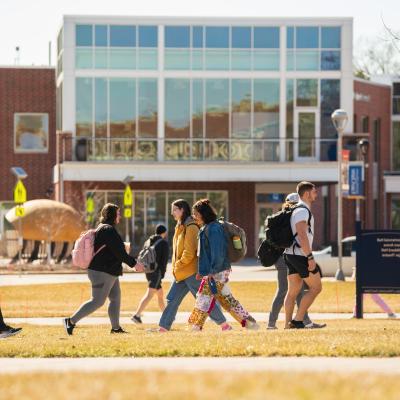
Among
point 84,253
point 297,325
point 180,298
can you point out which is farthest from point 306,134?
point 84,253

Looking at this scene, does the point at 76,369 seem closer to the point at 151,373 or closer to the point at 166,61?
the point at 151,373

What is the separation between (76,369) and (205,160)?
42.2m

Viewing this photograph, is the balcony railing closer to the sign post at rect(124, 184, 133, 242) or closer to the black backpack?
the sign post at rect(124, 184, 133, 242)

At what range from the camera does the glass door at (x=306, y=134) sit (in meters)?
54.0

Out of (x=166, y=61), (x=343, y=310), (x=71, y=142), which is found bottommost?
(x=343, y=310)

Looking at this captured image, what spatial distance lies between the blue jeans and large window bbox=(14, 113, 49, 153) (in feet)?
141

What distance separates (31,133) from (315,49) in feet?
45.3

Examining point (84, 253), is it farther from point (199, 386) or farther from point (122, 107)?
point (122, 107)

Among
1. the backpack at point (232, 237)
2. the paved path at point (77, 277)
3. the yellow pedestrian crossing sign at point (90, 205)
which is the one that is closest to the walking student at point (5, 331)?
the backpack at point (232, 237)

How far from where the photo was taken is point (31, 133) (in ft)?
198

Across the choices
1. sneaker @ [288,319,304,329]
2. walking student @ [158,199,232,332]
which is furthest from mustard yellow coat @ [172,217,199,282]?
sneaker @ [288,319,304,329]

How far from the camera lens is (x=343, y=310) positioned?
25484 millimetres

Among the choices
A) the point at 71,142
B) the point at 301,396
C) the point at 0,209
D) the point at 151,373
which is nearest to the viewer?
the point at 301,396

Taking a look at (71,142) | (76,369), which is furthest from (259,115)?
(76,369)
